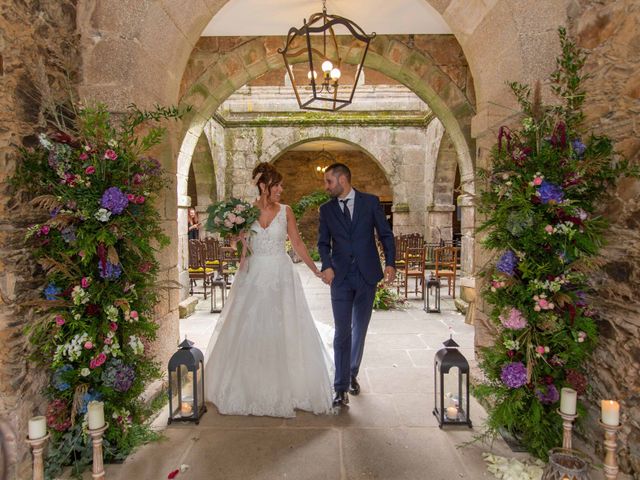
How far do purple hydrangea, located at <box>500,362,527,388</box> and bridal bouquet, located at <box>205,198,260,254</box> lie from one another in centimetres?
179

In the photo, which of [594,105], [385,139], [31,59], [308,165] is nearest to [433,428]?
[594,105]

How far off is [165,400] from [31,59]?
7.48 ft

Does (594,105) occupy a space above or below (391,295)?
above

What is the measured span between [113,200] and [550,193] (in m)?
2.12

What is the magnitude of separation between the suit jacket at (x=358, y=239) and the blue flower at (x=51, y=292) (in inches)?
60.5

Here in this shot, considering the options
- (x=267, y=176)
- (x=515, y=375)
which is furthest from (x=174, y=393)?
(x=515, y=375)

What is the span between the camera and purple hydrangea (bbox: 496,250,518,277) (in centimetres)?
202

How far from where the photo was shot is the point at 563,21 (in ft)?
7.30

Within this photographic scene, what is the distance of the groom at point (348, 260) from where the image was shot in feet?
8.97

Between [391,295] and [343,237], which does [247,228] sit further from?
[391,295]

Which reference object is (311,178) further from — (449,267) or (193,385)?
(193,385)

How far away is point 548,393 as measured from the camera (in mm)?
2006

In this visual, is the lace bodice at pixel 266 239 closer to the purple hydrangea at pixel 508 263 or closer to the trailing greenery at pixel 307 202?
the purple hydrangea at pixel 508 263

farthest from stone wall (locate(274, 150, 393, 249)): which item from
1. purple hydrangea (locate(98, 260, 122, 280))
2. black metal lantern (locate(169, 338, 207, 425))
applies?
purple hydrangea (locate(98, 260, 122, 280))
